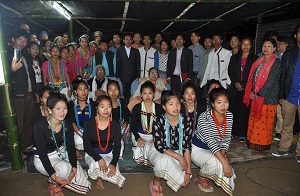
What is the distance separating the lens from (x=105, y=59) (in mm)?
5637

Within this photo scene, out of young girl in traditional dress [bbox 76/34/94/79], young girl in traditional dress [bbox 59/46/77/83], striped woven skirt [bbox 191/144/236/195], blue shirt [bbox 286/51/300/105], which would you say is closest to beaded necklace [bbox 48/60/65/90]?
young girl in traditional dress [bbox 59/46/77/83]

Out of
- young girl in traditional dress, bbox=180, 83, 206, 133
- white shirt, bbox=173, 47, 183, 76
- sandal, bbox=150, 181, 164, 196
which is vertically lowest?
sandal, bbox=150, 181, 164, 196

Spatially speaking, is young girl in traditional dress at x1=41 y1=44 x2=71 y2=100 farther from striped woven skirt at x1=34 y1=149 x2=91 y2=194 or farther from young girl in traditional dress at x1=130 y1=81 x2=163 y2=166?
striped woven skirt at x1=34 y1=149 x2=91 y2=194

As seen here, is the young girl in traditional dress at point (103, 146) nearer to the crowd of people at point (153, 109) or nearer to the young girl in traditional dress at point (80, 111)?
the crowd of people at point (153, 109)

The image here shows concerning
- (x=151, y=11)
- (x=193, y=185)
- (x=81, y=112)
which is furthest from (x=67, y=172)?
(x=151, y=11)

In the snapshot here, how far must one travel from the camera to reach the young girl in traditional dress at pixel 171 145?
281cm

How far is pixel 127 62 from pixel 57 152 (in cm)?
316

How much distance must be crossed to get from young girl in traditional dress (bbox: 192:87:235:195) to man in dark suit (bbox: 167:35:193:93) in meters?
2.49

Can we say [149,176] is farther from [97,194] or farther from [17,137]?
[17,137]

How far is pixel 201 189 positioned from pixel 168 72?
128 inches

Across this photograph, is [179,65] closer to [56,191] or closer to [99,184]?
[99,184]

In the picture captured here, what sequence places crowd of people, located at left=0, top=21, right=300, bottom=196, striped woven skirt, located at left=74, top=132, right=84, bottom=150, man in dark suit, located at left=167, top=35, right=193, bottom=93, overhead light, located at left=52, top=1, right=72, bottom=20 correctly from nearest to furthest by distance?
crowd of people, located at left=0, top=21, right=300, bottom=196 → striped woven skirt, located at left=74, top=132, right=84, bottom=150 → overhead light, located at left=52, top=1, right=72, bottom=20 → man in dark suit, located at left=167, top=35, right=193, bottom=93

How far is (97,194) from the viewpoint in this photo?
2.92 m

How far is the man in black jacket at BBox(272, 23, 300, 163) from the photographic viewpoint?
3654 millimetres
